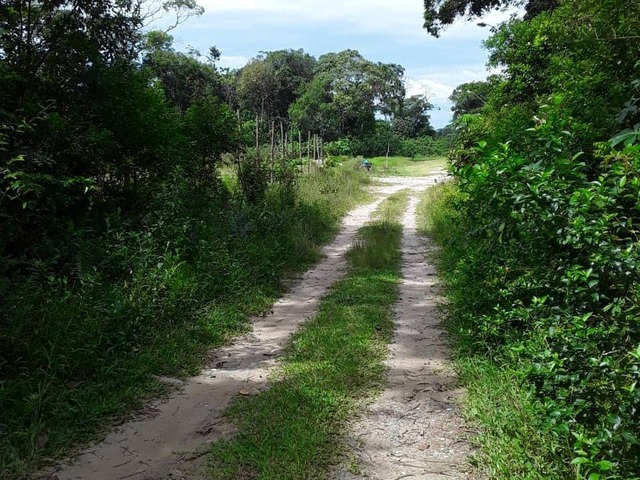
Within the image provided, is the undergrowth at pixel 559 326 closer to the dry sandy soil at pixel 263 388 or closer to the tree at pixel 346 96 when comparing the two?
the dry sandy soil at pixel 263 388

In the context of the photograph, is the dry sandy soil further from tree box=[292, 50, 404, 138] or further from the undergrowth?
tree box=[292, 50, 404, 138]

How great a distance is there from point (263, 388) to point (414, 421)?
131 centimetres

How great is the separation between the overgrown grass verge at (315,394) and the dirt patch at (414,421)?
0.50ft

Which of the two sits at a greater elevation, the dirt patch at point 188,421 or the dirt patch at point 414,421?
the dirt patch at point 414,421

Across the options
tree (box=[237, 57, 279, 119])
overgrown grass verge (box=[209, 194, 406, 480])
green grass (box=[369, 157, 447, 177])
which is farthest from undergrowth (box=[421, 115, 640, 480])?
tree (box=[237, 57, 279, 119])

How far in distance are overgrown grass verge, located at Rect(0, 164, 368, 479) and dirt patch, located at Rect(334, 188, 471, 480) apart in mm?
1854

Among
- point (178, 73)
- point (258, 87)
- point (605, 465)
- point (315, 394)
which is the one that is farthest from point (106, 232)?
point (258, 87)

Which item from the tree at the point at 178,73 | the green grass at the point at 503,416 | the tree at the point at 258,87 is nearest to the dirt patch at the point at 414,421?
the green grass at the point at 503,416

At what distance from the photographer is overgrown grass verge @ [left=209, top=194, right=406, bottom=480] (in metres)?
3.17

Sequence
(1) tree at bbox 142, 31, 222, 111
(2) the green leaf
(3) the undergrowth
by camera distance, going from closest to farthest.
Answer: (2) the green leaf
(3) the undergrowth
(1) tree at bbox 142, 31, 222, 111

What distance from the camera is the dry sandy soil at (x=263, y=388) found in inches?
124

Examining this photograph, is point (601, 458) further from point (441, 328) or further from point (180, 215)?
point (180, 215)

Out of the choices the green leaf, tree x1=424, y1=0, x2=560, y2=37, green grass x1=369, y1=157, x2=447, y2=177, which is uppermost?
tree x1=424, y1=0, x2=560, y2=37

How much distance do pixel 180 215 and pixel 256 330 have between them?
7.76 feet
